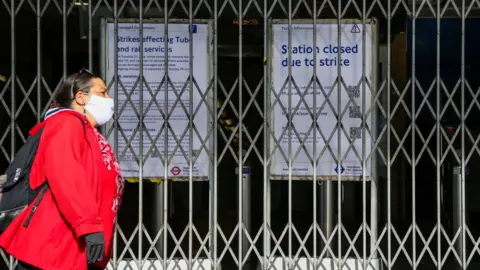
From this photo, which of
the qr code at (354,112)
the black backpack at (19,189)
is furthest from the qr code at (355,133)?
the black backpack at (19,189)

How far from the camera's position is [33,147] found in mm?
3742

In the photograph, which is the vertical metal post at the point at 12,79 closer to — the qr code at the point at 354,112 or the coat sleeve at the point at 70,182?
the coat sleeve at the point at 70,182

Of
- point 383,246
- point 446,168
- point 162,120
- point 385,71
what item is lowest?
point 383,246

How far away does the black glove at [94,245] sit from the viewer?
11.6 ft

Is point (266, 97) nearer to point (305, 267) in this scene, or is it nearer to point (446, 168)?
point (305, 267)

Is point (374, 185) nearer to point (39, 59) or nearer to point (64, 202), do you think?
point (39, 59)

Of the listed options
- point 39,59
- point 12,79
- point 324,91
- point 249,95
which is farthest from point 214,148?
point 12,79

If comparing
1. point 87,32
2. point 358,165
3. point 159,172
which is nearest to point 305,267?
point 358,165

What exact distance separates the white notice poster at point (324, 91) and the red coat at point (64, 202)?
2.59m

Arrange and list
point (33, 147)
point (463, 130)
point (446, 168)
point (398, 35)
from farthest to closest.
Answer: point (446, 168) → point (398, 35) → point (463, 130) → point (33, 147)

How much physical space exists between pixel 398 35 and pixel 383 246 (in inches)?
112

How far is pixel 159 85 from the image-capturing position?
19.8 ft

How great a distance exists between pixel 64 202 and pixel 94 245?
25cm

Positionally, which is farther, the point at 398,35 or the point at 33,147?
the point at 398,35
